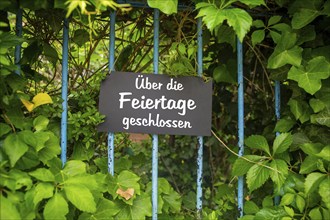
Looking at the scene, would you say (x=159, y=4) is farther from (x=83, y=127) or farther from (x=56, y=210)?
(x=56, y=210)

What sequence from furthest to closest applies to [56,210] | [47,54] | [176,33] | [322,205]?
1. [176,33]
2. [47,54]
3. [322,205]
4. [56,210]

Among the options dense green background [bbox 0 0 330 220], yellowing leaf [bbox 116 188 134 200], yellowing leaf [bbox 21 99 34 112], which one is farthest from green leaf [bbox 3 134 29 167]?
yellowing leaf [bbox 116 188 134 200]

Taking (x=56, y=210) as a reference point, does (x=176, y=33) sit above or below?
above

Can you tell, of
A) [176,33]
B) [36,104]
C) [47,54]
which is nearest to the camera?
[36,104]

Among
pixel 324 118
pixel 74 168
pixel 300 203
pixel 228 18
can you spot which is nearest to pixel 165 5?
pixel 228 18

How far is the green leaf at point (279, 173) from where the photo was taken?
1403 mm

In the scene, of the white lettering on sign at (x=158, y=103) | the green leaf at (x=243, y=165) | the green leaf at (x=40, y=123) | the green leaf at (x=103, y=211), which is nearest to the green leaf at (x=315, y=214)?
the green leaf at (x=243, y=165)

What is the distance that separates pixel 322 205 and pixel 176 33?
0.80 metres

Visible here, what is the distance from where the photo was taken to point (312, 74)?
1.40m

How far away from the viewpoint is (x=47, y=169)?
1.25 m

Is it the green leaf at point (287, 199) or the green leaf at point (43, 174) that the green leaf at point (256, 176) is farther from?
the green leaf at point (43, 174)

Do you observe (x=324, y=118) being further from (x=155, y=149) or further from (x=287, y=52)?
(x=155, y=149)

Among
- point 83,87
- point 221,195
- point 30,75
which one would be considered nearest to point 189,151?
point 221,195

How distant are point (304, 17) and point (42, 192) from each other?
0.96 m
